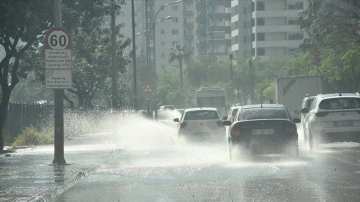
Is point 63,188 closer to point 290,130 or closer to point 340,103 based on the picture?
point 290,130

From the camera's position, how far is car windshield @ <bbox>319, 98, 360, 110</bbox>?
32375mm

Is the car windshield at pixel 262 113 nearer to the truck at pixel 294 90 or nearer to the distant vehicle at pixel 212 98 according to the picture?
the truck at pixel 294 90

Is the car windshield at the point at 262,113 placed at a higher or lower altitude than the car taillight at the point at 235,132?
higher

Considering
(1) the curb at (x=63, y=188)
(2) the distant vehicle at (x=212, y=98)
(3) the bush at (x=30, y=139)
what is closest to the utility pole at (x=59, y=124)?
(1) the curb at (x=63, y=188)

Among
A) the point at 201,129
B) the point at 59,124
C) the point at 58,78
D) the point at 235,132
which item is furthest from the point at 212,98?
the point at 58,78

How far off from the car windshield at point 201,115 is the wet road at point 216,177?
463 cm

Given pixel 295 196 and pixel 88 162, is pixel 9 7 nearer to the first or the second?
pixel 88 162

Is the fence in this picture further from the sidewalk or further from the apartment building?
the apartment building

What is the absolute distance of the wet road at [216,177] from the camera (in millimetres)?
17234

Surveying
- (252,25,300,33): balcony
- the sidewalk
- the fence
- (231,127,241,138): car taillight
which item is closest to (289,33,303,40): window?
(252,25,300,33): balcony

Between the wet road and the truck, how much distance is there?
2412 centimetres

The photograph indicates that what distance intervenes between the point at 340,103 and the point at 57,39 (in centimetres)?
1035

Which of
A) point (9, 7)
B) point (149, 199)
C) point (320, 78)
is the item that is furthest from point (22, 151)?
point (320, 78)

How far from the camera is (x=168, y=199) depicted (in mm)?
16688
